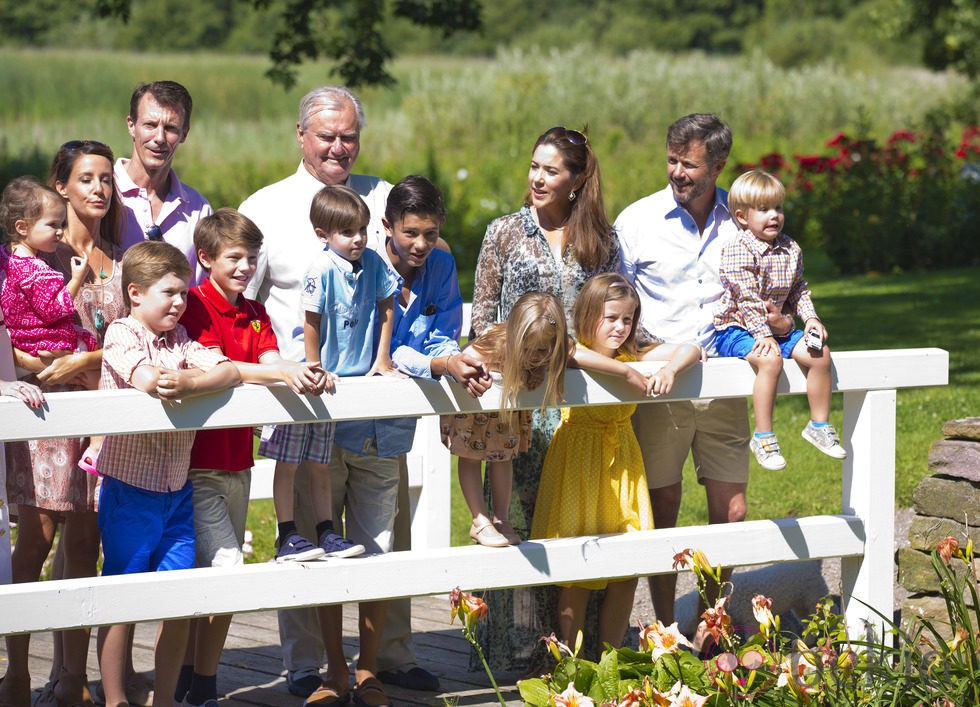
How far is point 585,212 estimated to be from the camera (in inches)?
177

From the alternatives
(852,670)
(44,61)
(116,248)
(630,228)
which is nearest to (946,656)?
(852,670)

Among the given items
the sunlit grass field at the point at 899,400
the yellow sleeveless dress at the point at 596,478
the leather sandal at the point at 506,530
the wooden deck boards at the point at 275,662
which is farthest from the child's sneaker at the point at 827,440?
the sunlit grass field at the point at 899,400

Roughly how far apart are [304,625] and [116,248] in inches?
58.5

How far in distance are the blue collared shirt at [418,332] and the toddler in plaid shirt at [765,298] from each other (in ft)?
3.07

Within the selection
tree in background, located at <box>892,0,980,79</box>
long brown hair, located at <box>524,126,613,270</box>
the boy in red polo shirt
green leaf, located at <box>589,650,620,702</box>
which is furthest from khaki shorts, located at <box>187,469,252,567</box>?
tree in background, located at <box>892,0,980,79</box>

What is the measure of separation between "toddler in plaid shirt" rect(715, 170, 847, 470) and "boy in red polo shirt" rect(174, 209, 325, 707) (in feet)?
5.13

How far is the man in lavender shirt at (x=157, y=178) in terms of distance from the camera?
4457mm

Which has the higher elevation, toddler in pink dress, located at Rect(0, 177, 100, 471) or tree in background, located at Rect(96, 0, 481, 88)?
tree in background, located at Rect(96, 0, 481, 88)

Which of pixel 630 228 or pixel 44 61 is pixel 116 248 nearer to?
pixel 630 228

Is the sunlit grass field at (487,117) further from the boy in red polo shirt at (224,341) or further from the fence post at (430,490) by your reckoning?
the boy in red polo shirt at (224,341)

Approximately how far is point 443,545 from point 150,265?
5.56 ft

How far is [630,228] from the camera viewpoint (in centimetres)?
479

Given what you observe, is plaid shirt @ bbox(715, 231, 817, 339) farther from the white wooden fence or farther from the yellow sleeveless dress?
the yellow sleeveless dress

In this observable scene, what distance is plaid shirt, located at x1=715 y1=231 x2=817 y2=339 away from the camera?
4.56 m
